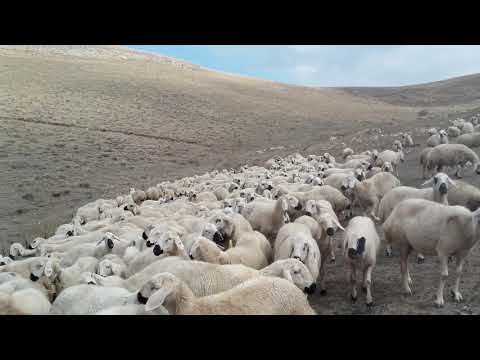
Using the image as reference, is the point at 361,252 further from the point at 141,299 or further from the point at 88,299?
the point at 88,299

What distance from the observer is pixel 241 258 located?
24.4 ft

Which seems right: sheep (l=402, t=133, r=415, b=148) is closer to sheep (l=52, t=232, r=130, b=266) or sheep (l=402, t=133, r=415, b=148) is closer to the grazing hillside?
the grazing hillside

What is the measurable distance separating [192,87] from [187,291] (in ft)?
215

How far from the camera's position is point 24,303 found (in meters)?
5.88

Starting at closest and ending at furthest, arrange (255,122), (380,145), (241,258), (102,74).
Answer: (241,258), (380,145), (255,122), (102,74)

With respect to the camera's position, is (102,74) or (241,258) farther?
(102,74)

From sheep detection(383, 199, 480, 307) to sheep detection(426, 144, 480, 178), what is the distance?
24.6 feet

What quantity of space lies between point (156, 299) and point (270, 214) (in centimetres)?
646

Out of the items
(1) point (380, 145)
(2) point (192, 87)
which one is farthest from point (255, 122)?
(1) point (380, 145)

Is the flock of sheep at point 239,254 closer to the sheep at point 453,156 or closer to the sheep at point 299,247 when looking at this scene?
the sheep at point 299,247

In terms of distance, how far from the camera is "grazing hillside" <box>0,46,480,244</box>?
87.2 feet

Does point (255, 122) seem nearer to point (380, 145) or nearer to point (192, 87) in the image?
point (192, 87)
